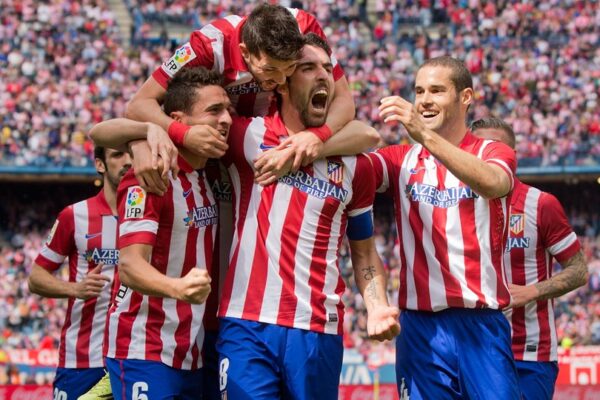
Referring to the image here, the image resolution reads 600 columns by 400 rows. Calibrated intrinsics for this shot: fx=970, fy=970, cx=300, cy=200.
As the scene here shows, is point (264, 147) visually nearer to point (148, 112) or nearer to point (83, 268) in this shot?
point (148, 112)

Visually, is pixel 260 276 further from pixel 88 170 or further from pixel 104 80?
pixel 104 80

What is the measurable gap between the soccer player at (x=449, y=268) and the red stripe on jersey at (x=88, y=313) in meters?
2.38

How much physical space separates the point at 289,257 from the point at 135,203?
30.3 inches

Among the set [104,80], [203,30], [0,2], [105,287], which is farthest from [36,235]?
[203,30]

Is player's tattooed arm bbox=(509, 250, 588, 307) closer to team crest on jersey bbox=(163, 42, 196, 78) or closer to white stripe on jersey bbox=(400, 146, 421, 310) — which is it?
white stripe on jersey bbox=(400, 146, 421, 310)

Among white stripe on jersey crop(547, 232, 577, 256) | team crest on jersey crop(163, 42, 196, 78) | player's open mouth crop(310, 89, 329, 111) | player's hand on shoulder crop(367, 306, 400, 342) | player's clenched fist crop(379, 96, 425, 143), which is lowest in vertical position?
player's hand on shoulder crop(367, 306, 400, 342)

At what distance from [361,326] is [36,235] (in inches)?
382

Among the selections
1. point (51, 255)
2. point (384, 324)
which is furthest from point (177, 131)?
point (51, 255)

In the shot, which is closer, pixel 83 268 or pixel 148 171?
pixel 148 171

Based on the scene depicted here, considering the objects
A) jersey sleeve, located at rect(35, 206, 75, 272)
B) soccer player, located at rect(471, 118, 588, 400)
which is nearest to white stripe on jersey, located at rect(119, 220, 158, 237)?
jersey sleeve, located at rect(35, 206, 75, 272)

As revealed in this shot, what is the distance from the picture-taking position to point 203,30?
512cm

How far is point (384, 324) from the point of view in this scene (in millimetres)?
4418

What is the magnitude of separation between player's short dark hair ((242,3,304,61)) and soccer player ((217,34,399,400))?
20 centimetres

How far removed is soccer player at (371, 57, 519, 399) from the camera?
4.94 metres
